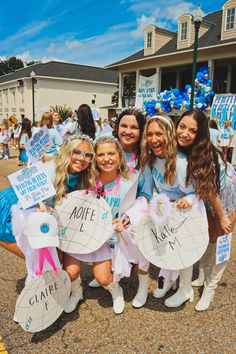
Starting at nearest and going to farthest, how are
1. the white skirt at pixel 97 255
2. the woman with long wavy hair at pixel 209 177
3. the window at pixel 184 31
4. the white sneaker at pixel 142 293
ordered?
the woman with long wavy hair at pixel 209 177
the white skirt at pixel 97 255
the white sneaker at pixel 142 293
the window at pixel 184 31

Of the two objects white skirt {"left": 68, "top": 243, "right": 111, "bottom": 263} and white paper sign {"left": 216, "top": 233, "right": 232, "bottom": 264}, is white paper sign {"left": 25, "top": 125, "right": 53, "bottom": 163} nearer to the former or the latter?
white skirt {"left": 68, "top": 243, "right": 111, "bottom": 263}

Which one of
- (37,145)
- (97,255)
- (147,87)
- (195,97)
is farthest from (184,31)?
(97,255)

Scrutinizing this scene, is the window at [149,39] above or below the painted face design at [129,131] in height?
above

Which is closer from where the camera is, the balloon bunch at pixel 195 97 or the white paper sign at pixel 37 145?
the white paper sign at pixel 37 145

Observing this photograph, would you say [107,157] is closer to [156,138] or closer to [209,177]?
[156,138]

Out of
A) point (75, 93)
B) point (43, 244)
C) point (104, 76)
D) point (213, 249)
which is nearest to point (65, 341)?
point (43, 244)

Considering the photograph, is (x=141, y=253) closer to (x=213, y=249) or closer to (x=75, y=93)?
(x=213, y=249)

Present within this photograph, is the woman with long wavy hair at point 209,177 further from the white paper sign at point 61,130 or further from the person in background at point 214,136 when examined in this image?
the white paper sign at point 61,130

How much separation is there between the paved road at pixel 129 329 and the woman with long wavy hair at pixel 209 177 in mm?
194

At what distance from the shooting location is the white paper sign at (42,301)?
2066 mm

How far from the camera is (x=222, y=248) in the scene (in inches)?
98.4

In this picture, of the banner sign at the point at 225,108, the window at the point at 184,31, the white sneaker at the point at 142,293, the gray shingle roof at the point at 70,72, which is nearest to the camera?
the white sneaker at the point at 142,293

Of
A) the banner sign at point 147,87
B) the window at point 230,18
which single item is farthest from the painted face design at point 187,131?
the window at point 230,18

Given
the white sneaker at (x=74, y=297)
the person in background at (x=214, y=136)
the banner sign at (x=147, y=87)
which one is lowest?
the white sneaker at (x=74, y=297)
